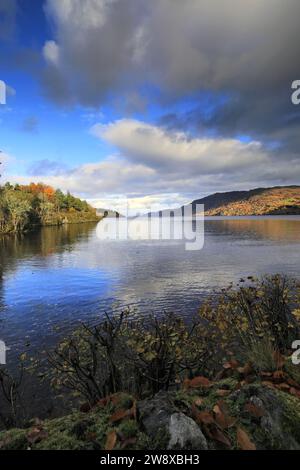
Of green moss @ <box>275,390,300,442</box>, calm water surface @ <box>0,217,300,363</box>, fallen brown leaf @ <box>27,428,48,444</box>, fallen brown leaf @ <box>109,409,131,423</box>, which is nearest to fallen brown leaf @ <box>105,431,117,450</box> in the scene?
fallen brown leaf @ <box>109,409,131,423</box>

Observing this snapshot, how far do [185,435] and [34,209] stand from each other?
123700mm

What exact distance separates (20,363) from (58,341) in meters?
2.33

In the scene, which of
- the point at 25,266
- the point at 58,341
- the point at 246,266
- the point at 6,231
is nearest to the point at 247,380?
the point at 58,341

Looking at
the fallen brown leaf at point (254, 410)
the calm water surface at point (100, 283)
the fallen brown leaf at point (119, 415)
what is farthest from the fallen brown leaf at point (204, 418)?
the calm water surface at point (100, 283)

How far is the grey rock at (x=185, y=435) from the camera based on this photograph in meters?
3.36

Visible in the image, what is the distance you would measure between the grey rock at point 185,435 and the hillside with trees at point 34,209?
8664 cm

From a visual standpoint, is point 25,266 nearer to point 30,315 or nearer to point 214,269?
point 30,315

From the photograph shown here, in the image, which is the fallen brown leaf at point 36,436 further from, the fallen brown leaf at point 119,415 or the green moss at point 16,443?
the fallen brown leaf at point 119,415

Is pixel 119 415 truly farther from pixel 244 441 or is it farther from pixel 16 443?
pixel 244 441

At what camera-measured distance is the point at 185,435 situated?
11.3ft

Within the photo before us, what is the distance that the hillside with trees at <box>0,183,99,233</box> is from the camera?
8425 cm

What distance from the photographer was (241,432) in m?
3.41

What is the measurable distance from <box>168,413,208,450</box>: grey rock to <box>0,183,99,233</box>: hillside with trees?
8664cm

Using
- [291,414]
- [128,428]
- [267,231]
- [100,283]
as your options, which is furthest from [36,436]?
[267,231]
